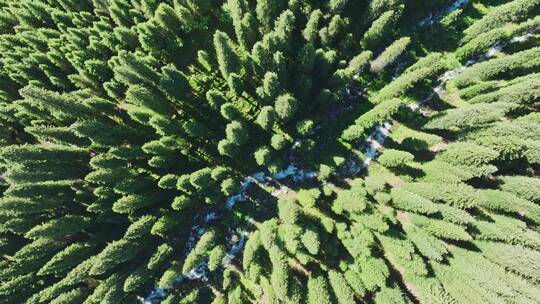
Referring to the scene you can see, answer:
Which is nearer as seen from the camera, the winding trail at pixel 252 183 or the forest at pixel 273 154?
the forest at pixel 273 154

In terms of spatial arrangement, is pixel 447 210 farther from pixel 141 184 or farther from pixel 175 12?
pixel 175 12

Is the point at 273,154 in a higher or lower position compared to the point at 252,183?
higher

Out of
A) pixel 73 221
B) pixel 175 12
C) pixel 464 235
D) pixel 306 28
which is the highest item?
pixel 175 12

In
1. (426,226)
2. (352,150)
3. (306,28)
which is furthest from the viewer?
(352,150)

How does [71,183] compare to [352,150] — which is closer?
[71,183]

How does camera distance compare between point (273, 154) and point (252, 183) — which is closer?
point (273, 154)

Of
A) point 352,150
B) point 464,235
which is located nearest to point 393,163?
point 352,150

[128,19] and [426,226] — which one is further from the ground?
[128,19]

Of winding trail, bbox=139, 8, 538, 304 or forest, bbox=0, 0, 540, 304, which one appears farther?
winding trail, bbox=139, 8, 538, 304
